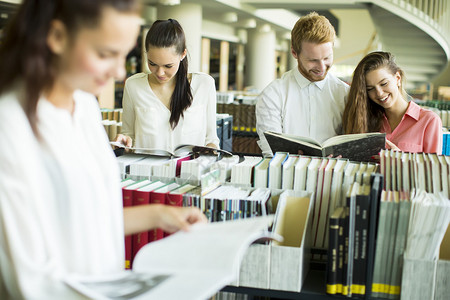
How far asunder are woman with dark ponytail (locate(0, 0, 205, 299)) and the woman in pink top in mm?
1707

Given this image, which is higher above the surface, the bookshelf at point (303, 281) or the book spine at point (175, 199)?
the book spine at point (175, 199)

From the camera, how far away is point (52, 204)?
1.01 meters

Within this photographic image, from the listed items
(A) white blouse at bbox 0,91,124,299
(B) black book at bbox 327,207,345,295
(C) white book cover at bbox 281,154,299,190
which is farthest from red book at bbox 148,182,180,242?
(A) white blouse at bbox 0,91,124,299

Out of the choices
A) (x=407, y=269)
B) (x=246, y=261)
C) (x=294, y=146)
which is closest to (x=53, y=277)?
(x=246, y=261)

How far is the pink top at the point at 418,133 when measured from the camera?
2510 mm

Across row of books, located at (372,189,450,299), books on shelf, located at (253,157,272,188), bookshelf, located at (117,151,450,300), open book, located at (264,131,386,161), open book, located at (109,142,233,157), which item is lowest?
bookshelf, located at (117,151,450,300)

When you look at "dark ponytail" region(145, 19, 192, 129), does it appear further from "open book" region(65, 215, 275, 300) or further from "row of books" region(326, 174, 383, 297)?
"open book" region(65, 215, 275, 300)

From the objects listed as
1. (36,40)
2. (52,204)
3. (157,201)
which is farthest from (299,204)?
(36,40)

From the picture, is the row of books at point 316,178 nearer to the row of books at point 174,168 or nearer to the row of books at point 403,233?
the row of books at point 174,168

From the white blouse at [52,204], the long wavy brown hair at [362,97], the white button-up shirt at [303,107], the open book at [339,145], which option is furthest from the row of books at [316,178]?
the white blouse at [52,204]

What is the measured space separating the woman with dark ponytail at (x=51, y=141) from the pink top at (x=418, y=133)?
70.8 inches

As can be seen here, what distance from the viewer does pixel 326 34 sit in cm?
255

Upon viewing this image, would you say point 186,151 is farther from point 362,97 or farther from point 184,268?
point 184,268

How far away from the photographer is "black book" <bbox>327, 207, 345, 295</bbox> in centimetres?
169
